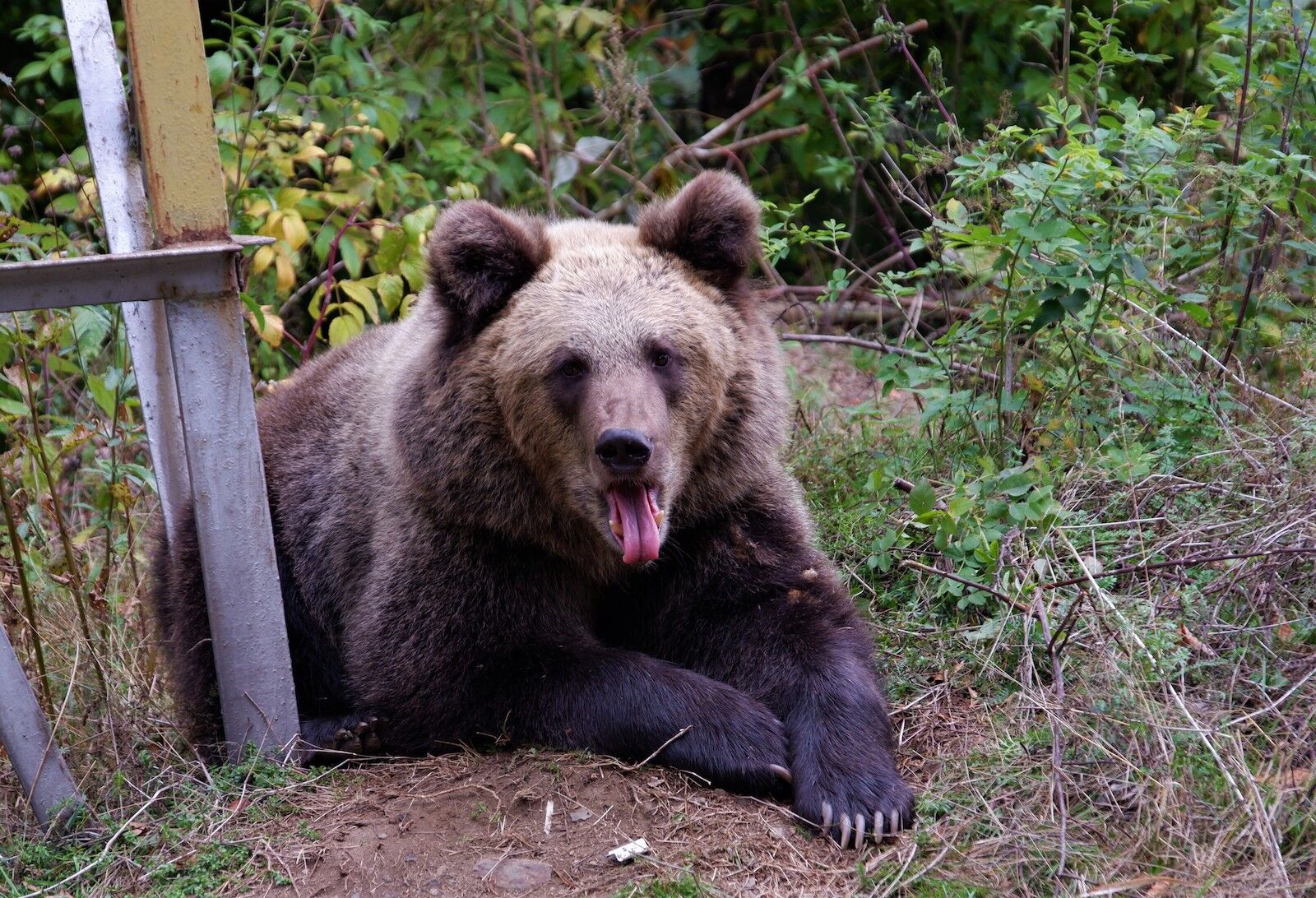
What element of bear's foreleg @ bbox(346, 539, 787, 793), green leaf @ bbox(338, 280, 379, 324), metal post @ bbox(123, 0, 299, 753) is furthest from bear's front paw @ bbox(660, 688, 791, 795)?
green leaf @ bbox(338, 280, 379, 324)

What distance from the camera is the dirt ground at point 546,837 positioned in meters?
3.59

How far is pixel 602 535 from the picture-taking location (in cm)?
426

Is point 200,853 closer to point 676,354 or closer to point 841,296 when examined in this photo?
point 676,354

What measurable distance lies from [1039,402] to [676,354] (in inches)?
76.5

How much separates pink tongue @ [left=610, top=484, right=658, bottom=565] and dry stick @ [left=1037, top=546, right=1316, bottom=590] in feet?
4.12

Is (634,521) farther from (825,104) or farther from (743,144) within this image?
(743,144)

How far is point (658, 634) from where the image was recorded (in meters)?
4.71

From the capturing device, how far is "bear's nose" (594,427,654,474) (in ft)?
12.8

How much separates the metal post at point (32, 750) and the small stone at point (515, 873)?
135cm

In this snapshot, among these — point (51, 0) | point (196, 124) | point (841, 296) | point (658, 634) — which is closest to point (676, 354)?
point (658, 634)

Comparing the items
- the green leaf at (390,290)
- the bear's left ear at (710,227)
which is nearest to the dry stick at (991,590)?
the bear's left ear at (710,227)

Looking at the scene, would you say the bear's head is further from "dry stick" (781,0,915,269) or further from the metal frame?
"dry stick" (781,0,915,269)

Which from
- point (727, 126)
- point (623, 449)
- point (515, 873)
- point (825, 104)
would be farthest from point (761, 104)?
point (515, 873)

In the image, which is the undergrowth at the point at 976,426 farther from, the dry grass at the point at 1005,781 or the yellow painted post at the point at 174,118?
the yellow painted post at the point at 174,118
